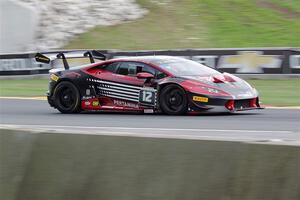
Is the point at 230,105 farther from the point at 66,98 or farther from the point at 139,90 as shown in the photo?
the point at 66,98

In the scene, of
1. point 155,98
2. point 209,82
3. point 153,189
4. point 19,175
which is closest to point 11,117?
point 155,98

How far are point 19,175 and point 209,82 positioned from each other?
714 cm

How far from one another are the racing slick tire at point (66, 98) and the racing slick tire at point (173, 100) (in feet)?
6.60

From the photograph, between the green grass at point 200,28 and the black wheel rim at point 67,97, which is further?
the green grass at point 200,28

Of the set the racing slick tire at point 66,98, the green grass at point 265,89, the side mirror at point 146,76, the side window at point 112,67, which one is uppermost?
the side window at point 112,67

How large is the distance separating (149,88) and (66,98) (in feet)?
6.70

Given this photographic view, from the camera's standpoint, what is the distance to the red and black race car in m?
12.2

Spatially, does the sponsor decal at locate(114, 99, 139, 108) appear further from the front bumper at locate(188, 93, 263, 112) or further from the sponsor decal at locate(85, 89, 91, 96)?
the front bumper at locate(188, 93, 263, 112)

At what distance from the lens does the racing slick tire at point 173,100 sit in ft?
40.2

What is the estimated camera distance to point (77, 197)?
17.1ft

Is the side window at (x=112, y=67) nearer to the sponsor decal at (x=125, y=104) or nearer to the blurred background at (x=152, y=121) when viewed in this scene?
the sponsor decal at (x=125, y=104)

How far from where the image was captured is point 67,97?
1377cm

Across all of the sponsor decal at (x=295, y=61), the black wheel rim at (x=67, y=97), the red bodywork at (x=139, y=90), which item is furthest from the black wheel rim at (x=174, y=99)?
the sponsor decal at (x=295, y=61)

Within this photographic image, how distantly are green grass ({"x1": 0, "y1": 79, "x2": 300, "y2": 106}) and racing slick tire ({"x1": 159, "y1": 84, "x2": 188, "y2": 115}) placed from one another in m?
3.51
